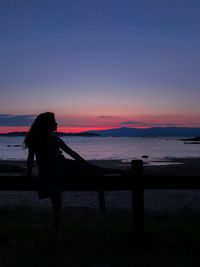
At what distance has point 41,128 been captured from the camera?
4227 mm

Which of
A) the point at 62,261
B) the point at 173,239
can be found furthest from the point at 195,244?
the point at 62,261

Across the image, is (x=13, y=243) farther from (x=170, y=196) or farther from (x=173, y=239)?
(x=170, y=196)

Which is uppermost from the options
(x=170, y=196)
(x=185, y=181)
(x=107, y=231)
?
(x=185, y=181)

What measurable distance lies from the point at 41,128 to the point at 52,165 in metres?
0.59

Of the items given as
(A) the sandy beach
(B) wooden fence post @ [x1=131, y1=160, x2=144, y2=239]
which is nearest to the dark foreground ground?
(B) wooden fence post @ [x1=131, y1=160, x2=144, y2=239]

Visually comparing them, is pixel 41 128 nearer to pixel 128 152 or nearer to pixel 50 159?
pixel 50 159

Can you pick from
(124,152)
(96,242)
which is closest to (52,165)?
(96,242)

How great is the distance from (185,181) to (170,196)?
705cm

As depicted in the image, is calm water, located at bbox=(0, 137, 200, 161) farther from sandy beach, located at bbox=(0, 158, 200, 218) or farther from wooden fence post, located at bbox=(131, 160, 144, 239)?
sandy beach, located at bbox=(0, 158, 200, 218)

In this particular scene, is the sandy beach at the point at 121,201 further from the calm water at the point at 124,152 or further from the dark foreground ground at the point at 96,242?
the calm water at the point at 124,152

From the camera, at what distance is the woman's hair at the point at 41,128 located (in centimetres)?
423

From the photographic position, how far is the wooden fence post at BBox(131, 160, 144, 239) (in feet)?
15.1

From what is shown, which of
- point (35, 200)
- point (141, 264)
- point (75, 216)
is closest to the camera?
point (141, 264)

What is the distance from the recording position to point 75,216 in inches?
285
